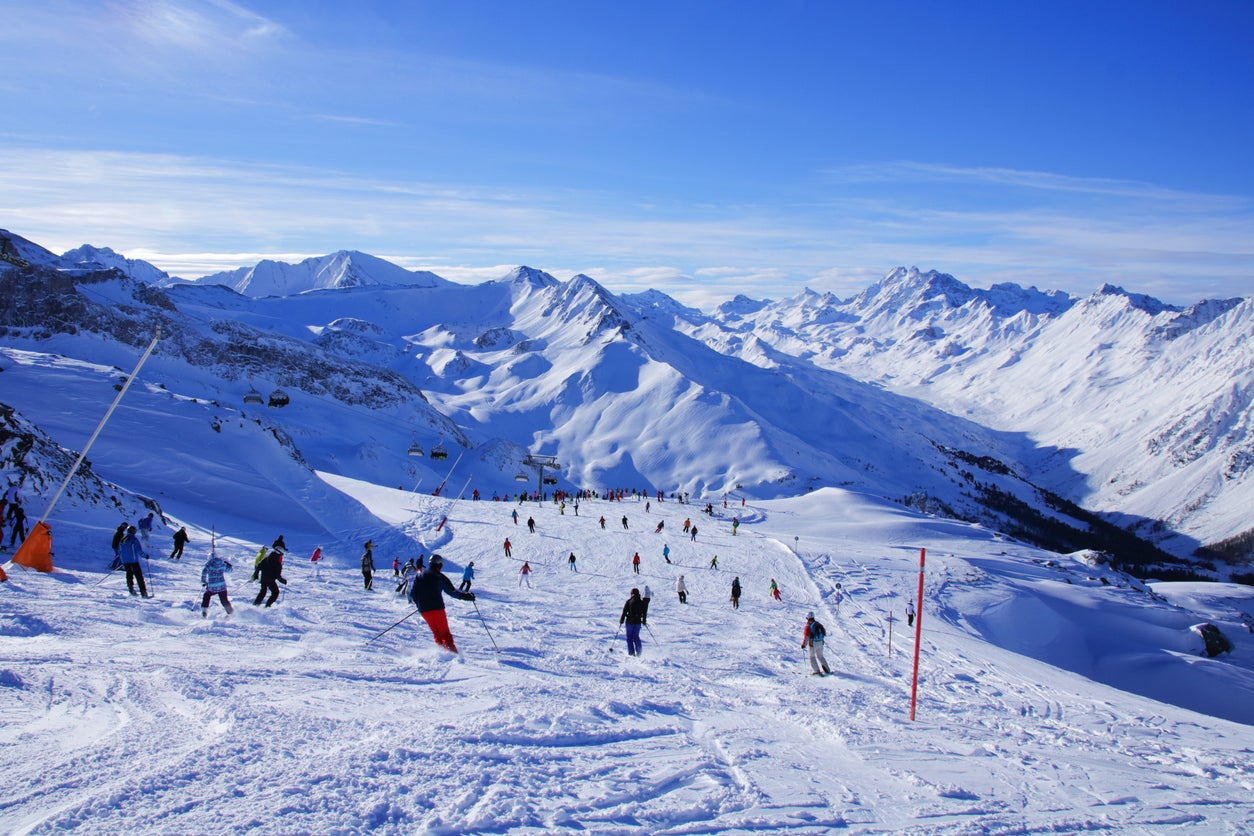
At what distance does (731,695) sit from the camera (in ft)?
39.7

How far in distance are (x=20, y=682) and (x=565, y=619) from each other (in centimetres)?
1297

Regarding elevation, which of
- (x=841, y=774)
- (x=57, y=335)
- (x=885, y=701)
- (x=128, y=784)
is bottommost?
(x=885, y=701)

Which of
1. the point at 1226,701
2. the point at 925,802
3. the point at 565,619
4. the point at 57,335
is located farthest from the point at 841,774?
the point at 57,335

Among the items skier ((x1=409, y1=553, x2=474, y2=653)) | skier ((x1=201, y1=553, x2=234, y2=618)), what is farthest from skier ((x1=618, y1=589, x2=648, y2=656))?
skier ((x1=201, y1=553, x2=234, y2=618))

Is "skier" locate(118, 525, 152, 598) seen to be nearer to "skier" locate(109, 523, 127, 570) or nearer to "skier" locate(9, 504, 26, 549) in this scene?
"skier" locate(109, 523, 127, 570)

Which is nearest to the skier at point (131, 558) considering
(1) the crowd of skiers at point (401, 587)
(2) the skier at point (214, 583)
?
(1) the crowd of skiers at point (401, 587)

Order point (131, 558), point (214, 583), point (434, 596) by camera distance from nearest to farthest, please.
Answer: point (434, 596) < point (214, 583) < point (131, 558)

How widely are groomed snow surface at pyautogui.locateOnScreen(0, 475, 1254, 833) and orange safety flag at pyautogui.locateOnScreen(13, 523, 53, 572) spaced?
0.76 metres

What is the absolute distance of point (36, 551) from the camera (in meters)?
16.9

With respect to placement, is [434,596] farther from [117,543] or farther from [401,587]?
[117,543]

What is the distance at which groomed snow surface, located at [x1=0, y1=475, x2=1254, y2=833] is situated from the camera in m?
6.05

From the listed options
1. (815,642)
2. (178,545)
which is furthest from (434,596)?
(178,545)

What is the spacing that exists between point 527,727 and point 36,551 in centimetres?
1507

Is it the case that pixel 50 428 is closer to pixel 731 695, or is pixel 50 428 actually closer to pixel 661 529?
pixel 661 529
